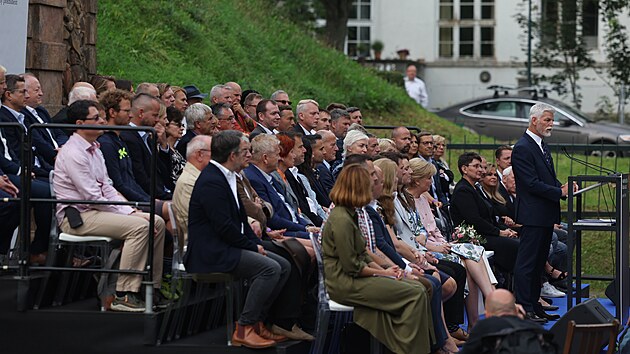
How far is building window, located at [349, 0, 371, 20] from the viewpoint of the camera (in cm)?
4650

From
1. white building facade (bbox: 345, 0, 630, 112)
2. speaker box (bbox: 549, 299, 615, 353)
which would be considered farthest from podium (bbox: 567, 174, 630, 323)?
white building facade (bbox: 345, 0, 630, 112)

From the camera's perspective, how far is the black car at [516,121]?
25.6m

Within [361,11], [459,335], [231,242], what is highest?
[361,11]

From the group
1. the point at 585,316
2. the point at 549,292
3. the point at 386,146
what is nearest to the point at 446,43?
the point at 549,292

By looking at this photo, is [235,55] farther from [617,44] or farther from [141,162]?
[617,44]

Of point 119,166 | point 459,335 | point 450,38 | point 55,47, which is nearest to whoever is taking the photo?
point 119,166

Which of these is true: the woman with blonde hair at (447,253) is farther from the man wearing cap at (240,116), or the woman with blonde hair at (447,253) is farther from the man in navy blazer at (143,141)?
the man in navy blazer at (143,141)

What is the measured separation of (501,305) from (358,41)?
128 feet

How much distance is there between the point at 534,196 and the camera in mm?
12320

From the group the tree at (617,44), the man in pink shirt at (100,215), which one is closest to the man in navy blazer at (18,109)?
the man in pink shirt at (100,215)

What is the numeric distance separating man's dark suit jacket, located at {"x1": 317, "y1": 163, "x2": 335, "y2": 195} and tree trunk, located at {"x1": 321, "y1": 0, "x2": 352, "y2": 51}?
19716 mm

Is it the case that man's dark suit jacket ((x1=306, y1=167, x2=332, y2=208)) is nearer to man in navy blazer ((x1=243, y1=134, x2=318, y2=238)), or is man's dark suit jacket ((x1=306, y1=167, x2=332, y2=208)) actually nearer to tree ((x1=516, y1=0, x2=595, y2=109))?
man in navy blazer ((x1=243, y1=134, x2=318, y2=238))

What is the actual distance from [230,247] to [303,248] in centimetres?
84

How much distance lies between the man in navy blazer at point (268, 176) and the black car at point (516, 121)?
14721 millimetres
